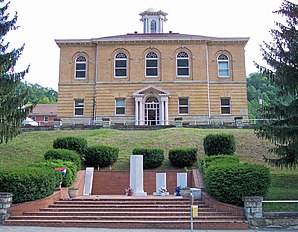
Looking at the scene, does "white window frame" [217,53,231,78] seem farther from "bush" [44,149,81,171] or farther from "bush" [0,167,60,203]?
"bush" [0,167,60,203]

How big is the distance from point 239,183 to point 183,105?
87.1 ft

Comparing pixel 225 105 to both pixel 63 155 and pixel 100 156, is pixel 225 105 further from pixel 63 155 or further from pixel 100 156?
pixel 63 155

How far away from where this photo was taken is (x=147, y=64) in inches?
1662

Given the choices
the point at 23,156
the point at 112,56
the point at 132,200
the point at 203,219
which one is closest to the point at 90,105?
the point at 112,56

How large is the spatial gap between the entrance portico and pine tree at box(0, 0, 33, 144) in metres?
22.2

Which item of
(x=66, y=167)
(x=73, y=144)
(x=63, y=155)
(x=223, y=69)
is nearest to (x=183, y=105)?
(x=223, y=69)

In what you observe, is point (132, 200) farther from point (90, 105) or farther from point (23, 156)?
point (90, 105)

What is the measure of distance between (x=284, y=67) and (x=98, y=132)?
1826 centimetres

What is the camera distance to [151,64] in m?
42.2

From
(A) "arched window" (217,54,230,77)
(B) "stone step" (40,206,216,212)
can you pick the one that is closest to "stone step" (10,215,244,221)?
(B) "stone step" (40,206,216,212)

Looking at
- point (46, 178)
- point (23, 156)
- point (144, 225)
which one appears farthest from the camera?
point (23, 156)

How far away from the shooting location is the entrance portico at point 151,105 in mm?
40250

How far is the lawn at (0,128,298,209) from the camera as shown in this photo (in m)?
23.6

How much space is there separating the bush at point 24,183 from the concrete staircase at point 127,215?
2.26 ft
